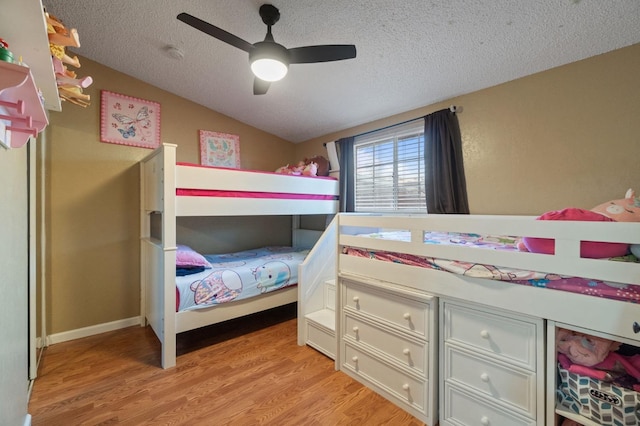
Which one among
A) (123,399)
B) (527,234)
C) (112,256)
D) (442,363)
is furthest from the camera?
(112,256)

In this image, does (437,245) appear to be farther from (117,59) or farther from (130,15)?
(117,59)

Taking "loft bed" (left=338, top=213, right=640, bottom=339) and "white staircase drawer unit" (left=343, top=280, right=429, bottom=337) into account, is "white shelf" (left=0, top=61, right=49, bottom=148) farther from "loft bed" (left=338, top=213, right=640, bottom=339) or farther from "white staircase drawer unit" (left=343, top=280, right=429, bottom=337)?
"white staircase drawer unit" (left=343, top=280, right=429, bottom=337)

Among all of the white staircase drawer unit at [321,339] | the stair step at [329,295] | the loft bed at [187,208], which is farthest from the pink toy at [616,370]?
the loft bed at [187,208]

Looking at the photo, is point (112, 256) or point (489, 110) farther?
point (112, 256)

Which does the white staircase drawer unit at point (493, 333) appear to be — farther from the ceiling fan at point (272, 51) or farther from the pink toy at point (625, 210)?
the ceiling fan at point (272, 51)

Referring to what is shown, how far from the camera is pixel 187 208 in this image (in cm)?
215

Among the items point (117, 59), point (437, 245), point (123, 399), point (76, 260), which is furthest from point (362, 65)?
point (76, 260)

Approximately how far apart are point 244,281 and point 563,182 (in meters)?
2.61

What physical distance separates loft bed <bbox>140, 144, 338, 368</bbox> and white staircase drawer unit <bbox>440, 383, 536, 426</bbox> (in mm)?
1684

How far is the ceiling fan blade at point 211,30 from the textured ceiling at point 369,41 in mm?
350

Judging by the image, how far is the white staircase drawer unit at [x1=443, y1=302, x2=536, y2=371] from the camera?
4.02 feet

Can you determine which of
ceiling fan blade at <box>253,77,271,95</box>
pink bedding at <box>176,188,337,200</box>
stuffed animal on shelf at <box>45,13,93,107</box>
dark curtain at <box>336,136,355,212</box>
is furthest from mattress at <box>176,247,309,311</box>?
ceiling fan blade at <box>253,77,271,95</box>

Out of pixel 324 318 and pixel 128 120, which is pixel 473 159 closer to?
pixel 324 318

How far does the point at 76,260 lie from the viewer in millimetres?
2555
